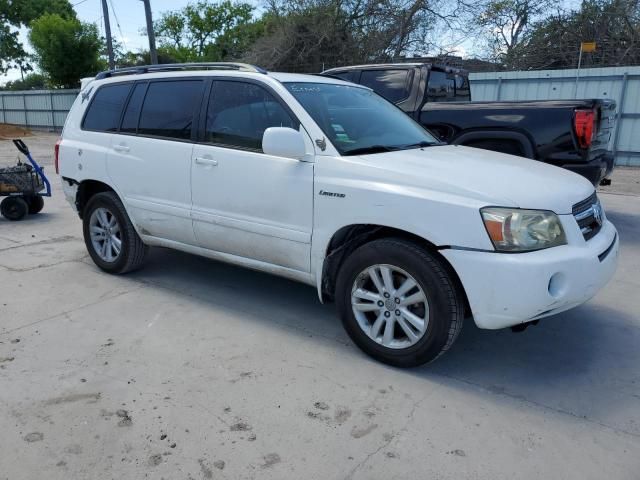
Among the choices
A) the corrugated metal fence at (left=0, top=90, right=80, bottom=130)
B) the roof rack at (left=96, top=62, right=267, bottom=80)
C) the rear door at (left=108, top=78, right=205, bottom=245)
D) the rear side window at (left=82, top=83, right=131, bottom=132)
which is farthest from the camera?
the corrugated metal fence at (left=0, top=90, right=80, bottom=130)

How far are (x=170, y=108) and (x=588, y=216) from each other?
325cm

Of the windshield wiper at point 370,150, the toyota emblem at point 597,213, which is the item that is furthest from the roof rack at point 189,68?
the toyota emblem at point 597,213

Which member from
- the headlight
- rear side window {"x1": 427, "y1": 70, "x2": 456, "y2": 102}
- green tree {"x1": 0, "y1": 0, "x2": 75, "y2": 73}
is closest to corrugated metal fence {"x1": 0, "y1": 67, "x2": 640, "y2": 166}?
rear side window {"x1": 427, "y1": 70, "x2": 456, "y2": 102}

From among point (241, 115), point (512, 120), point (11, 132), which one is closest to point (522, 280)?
point (241, 115)

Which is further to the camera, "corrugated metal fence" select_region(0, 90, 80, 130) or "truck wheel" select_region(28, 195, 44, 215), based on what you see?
"corrugated metal fence" select_region(0, 90, 80, 130)

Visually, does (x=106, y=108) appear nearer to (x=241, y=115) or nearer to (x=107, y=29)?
(x=241, y=115)

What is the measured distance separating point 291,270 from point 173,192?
126 centimetres

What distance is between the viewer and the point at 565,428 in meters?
2.89

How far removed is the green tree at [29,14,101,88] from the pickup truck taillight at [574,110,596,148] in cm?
3363

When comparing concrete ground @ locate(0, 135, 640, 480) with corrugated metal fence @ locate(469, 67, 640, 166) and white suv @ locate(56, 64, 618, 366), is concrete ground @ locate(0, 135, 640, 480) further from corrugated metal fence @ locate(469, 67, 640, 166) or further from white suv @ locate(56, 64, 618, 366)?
corrugated metal fence @ locate(469, 67, 640, 166)

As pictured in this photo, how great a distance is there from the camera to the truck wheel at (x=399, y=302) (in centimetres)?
318

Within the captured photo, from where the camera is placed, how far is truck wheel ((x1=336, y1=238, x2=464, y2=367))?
10.4 feet

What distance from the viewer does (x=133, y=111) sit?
190 inches

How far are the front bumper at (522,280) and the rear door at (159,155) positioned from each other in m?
2.26
